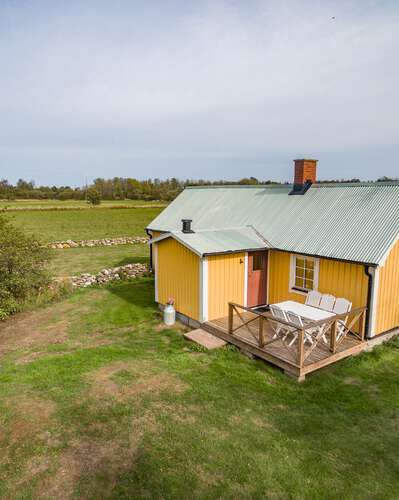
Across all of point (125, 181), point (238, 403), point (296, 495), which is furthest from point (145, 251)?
point (125, 181)

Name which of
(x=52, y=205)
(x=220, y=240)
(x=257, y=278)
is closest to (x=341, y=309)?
(x=257, y=278)

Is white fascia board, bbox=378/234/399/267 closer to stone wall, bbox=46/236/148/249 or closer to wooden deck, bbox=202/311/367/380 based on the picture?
wooden deck, bbox=202/311/367/380

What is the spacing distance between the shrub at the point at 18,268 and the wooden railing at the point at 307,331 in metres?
9.15

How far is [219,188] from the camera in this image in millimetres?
18656

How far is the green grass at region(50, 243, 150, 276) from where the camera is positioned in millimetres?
22719

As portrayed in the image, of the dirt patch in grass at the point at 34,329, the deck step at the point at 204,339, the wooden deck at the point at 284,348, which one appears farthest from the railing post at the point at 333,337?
the dirt patch in grass at the point at 34,329

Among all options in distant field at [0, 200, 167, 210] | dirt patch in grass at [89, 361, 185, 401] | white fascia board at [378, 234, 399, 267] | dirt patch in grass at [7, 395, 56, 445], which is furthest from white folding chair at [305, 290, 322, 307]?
distant field at [0, 200, 167, 210]

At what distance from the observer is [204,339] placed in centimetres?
1084

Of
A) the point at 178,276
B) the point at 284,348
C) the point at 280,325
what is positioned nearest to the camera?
the point at 284,348

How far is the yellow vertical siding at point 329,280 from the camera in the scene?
405 inches

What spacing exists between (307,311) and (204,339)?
3.21 meters

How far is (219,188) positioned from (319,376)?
11.8m

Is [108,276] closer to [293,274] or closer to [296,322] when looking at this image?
[293,274]

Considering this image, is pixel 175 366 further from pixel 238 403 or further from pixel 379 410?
pixel 379 410
